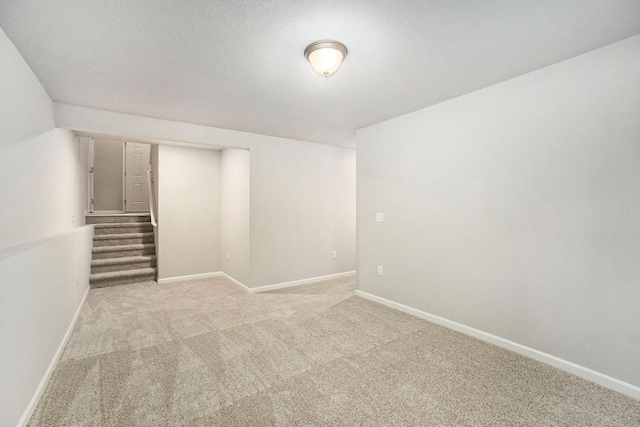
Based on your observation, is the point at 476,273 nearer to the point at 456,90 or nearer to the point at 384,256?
the point at 384,256

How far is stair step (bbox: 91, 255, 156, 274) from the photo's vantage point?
4.66 metres

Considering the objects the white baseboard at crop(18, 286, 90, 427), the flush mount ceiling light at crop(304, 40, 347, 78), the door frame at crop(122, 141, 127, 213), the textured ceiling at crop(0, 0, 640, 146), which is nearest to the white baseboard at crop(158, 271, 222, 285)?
the white baseboard at crop(18, 286, 90, 427)

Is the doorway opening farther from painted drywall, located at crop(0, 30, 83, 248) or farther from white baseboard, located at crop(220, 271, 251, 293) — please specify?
painted drywall, located at crop(0, 30, 83, 248)

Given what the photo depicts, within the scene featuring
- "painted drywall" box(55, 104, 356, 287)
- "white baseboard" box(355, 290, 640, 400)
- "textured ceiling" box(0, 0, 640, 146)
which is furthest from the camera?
"painted drywall" box(55, 104, 356, 287)

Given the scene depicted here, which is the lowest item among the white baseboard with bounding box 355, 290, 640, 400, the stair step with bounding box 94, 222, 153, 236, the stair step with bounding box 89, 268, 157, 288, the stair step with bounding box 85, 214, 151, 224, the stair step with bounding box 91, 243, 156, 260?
the white baseboard with bounding box 355, 290, 640, 400

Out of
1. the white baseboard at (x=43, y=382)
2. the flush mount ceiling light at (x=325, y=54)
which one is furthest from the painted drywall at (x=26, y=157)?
the flush mount ceiling light at (x=325, y=54)

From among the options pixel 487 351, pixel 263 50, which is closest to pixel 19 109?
pixel 263 50

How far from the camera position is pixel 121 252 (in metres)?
5.08

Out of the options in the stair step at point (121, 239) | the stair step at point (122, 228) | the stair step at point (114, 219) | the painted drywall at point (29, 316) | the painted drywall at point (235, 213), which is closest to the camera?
the painted drywall at point (29, 316)

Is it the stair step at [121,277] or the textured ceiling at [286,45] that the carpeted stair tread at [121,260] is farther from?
the textured ceiling at [286,45]

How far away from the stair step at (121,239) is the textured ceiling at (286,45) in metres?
2.85

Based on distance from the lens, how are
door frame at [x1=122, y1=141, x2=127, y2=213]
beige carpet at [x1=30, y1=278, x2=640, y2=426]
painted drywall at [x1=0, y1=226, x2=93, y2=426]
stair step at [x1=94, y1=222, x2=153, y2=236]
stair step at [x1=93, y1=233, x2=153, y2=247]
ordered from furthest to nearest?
door frame at [x1=122, y1=141, x2=127, y2=213]
stair step at [x1=94, y1=222, x2=153, y2=236]
stair step at [x1=93, y1=233, x2=153, y2=247]
beige carpet at [x1=30, y1=278, x2=640, y2=426]
painted drywall at [x1=0, y1=226, x2=93, y2=426]

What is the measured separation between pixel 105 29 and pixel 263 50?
3.13ft

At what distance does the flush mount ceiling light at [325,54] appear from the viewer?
1935 millimetres
